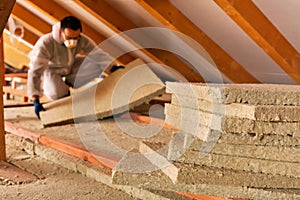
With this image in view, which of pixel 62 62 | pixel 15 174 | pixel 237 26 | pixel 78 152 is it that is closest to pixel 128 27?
pixel 62 62

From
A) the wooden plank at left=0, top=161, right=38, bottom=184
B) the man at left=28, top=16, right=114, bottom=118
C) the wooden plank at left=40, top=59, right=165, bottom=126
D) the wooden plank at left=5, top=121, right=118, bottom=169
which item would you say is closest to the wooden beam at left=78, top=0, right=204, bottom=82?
the man at left=28, top=16, right=114, bottom=118

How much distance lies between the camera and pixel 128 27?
12.8 ft

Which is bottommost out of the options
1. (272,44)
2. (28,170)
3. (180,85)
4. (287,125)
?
(28,170)

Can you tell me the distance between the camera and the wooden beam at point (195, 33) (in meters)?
3.11

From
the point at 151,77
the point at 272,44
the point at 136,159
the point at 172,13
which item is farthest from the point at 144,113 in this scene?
the point at 136,159

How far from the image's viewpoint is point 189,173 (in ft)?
5.91

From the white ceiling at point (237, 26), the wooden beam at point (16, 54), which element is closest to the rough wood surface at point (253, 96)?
the white ceiling at point (237, 26)

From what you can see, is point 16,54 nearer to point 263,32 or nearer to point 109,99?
point 109,99

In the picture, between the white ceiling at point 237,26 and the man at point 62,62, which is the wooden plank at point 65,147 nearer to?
the man at point 62,62

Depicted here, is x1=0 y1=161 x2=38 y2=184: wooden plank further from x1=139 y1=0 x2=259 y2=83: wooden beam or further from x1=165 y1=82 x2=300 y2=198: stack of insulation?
x1=139 y1=0 x2=259 y2=83: wooden beam

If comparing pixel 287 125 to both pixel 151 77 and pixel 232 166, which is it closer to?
pixel 232 166

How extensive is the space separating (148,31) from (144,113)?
795mm

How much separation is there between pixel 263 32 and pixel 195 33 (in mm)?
749

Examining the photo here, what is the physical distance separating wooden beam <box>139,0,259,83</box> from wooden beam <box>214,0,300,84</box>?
2.01 ft
